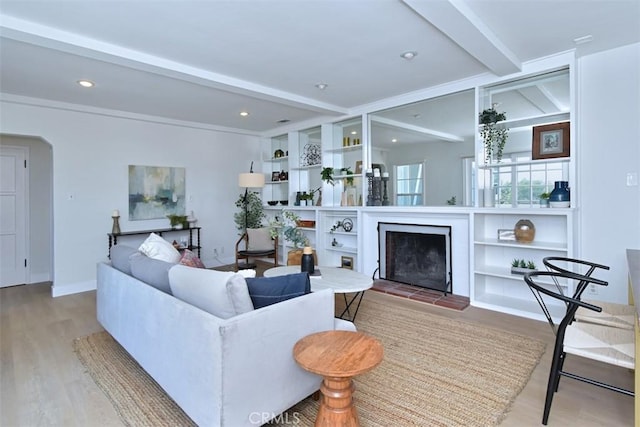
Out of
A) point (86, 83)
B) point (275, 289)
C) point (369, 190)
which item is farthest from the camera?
point (369, 190)

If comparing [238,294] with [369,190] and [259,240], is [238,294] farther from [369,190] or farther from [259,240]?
[259,240]

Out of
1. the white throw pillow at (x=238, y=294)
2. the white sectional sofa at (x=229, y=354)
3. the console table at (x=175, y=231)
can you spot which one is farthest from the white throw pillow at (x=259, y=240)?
the white throw pillow at (x=238, y=294)

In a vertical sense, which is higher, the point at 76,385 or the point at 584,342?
the point at 584,342

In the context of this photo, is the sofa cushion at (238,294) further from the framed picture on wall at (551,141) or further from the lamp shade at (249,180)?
the lamp shade at (249,180)

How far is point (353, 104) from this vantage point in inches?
183

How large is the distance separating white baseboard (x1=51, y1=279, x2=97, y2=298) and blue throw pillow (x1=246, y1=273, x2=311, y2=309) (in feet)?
12.9

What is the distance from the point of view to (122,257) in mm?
2729

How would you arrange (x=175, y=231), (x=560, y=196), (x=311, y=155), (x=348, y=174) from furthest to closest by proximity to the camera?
(x=311, y=155) < (x=175, y=231) < (x=348, y=174) < (x=560, y=196)

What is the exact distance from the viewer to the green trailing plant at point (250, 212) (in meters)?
6.24

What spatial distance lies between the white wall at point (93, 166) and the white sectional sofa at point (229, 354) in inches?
127

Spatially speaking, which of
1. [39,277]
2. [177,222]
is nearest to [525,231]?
[177,222]

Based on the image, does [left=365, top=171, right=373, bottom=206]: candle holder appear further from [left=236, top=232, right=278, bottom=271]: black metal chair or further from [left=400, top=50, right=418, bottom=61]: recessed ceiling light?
[left=400, top=50, right=418, bottom=61]: recessed ceiling light

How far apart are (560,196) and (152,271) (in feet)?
11.7

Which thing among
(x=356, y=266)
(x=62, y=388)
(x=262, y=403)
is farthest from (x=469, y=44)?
(x=62, y=388)
